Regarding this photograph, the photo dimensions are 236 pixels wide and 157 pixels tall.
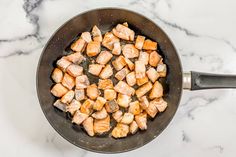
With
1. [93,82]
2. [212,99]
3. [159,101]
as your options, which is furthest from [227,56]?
[93,82]

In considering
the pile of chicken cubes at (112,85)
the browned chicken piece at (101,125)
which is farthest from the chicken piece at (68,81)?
the browned chicken piece at (101,125)

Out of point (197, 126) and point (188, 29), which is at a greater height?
point (188, 29)

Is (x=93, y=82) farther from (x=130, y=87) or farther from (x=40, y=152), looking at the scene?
(x=40, y=152)

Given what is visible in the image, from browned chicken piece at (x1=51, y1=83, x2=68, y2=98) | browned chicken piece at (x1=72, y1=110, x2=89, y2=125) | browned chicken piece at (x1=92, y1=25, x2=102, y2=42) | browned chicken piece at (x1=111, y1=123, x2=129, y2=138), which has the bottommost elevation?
browned chicken piece at (x1=111, y1=123, x2=129, y2=138)

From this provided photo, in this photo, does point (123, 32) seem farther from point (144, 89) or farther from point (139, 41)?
point (144, 89)

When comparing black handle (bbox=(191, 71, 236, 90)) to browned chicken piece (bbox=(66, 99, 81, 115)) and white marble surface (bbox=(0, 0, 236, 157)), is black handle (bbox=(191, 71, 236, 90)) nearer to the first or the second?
white marble surface (bbox=(0, 0, 236, 157))

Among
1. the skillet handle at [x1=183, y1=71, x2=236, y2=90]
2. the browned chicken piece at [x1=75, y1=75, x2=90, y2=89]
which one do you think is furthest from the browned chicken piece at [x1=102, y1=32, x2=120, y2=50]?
the skillet handle at [x1=183, y1=71, x2=236, y2=90]

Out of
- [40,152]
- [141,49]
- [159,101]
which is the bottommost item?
[40,152]
